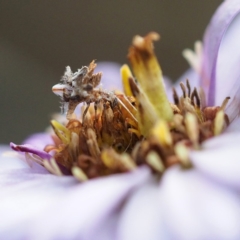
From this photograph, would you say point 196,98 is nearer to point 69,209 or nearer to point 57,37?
point 69,209

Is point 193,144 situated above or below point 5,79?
below

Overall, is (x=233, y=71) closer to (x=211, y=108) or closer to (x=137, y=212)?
(x=211, y=108)

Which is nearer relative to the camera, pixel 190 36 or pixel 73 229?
pixel 73 229

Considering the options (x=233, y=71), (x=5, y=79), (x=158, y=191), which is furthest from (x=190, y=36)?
(x=158, y=191)

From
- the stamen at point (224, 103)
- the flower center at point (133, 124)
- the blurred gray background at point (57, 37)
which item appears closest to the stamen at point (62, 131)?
the flower center at point (133, 124)

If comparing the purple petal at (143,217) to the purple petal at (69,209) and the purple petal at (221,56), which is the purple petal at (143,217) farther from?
the purple petal at (221,56)

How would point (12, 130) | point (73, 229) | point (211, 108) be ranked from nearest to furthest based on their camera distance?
point (73, 229) < point (211, 108) < point (12, 130)

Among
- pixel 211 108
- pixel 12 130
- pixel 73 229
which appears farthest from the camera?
pixel 12 130
